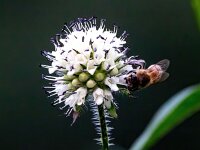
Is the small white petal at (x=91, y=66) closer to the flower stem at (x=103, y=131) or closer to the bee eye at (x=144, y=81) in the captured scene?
the flower stem at (x=103, y=131)

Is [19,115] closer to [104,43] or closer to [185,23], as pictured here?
[185,23]

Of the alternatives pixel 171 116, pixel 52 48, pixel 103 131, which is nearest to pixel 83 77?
pixel 103 131

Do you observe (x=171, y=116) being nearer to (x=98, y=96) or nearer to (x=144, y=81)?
(x=144, y=81)

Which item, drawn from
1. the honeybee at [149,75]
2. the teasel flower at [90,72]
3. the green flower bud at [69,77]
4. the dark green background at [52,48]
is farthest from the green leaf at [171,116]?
the dark green background at [52,48]

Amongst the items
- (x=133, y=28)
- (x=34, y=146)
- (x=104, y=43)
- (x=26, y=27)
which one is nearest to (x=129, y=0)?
(x=133, y=28)

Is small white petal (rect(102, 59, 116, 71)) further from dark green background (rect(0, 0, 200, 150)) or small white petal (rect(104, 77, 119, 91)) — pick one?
dark green background (rect(0, 0, 200, 150))
